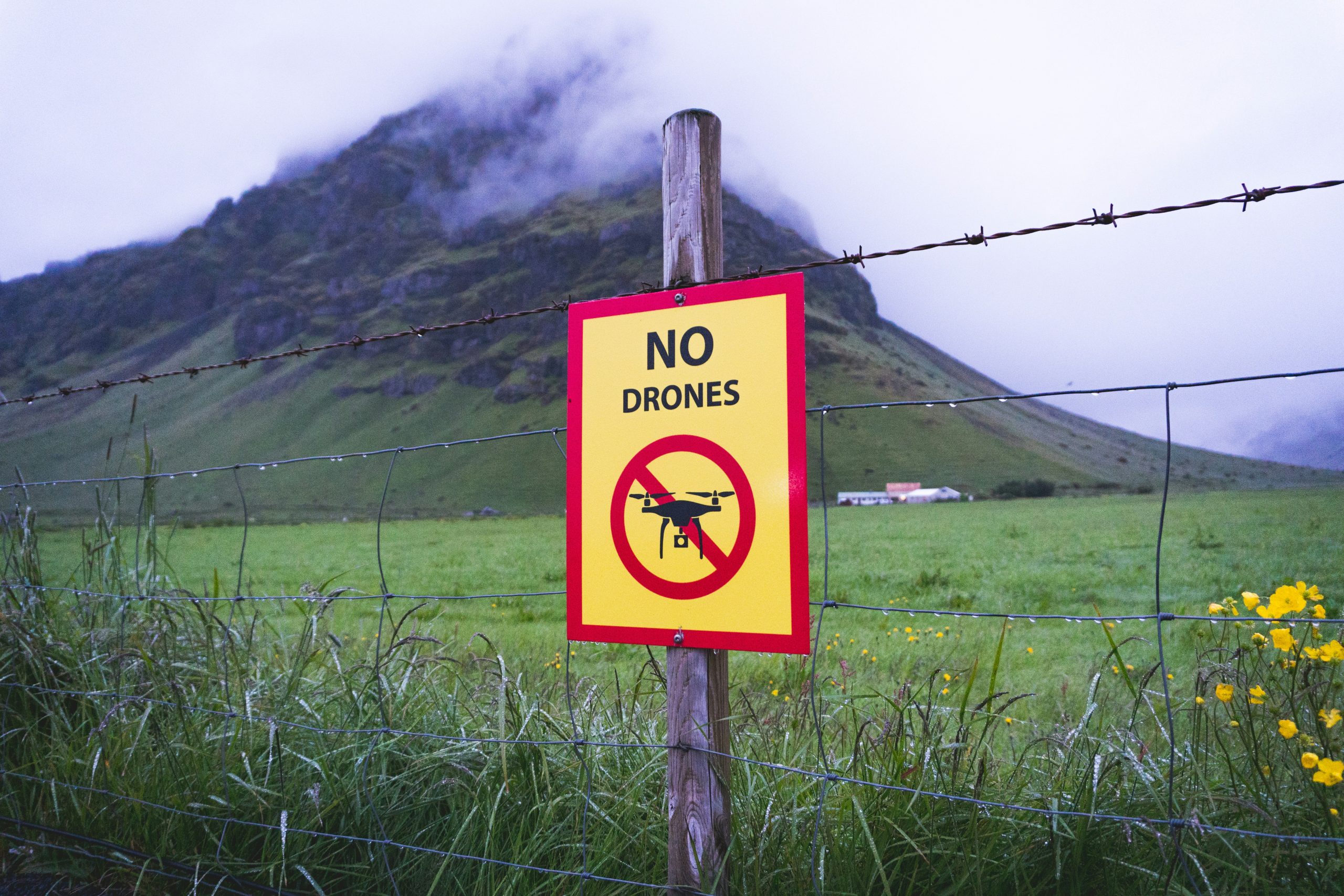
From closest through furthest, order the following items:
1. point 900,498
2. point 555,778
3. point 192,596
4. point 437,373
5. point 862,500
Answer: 1. point 555,778
2. point 192,596
3. point 900,498
4. point 862,500
5. point 437,373

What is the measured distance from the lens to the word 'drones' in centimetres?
201

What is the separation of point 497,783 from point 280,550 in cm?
2363

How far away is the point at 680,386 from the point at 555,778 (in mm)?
1469

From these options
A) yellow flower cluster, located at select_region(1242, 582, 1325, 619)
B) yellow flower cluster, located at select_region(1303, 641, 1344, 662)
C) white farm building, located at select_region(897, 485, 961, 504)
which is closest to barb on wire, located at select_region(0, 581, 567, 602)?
yellow flower cluster, located at select_region(1242, 582, 1325, 619)

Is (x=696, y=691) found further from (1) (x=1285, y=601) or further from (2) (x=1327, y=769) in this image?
(1) (x=1285, y=601)

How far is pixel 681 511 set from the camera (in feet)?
6.63

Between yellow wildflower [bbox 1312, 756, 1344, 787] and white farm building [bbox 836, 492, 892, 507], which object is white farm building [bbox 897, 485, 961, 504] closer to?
white farm building [bbox 836, 492, 892, 507]

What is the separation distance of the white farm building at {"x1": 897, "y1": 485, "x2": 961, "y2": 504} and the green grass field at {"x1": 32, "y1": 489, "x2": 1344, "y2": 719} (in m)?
14.4

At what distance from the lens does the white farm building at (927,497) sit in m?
40.6

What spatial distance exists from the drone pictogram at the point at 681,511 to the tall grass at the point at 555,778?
68cm

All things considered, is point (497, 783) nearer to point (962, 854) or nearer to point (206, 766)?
point (206, 766)

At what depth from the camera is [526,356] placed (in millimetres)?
135250

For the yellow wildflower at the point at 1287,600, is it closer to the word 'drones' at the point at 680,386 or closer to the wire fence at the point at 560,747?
the wire fence at the point at 560,747

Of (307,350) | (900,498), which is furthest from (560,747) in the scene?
(900,498)
